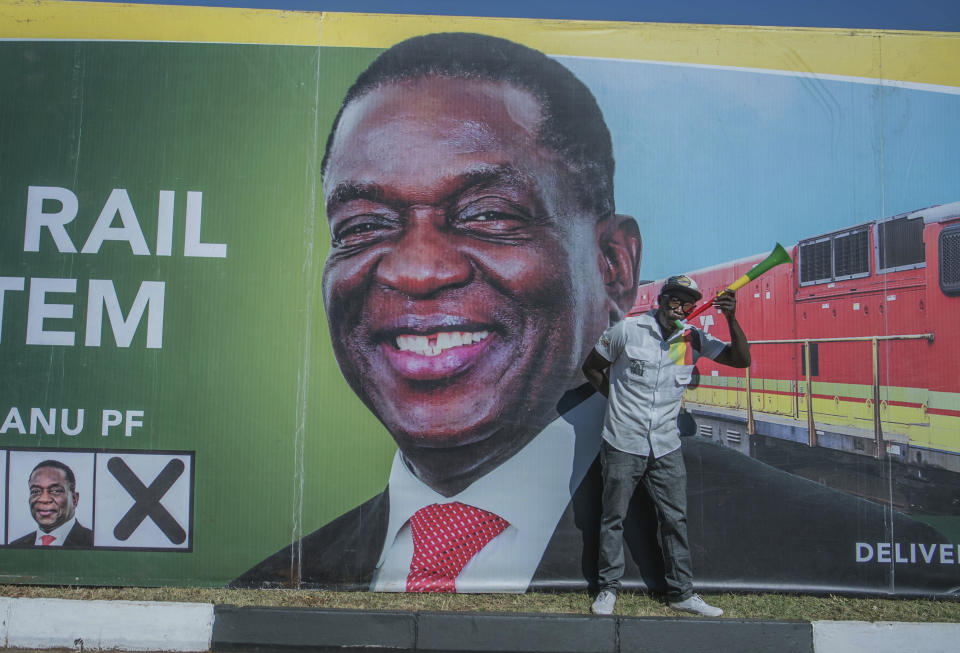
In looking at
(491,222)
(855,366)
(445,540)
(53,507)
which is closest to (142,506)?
(53,507)

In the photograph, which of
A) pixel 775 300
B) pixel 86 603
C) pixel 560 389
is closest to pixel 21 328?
pixel 86 603

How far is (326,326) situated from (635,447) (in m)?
1.94

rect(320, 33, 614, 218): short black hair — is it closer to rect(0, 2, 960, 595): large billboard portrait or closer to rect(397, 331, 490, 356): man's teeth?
rect(0, 2, 960, 595): large billboard portrait

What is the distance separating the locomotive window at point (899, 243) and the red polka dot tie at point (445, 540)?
2742 mm

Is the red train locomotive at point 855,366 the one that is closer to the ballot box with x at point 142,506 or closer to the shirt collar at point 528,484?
the shirt collar at point 528,484

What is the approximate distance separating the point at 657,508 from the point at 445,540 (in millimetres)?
1255

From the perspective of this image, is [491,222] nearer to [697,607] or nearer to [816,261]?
[816,261]

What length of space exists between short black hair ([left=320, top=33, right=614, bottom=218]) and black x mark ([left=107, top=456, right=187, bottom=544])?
2066 mm

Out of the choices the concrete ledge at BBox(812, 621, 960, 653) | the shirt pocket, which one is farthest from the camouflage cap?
the concrete ledge at BBox(812, 621, 960, 653)

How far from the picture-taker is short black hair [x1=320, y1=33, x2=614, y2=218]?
14.2 ft

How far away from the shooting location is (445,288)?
4230 millimetres

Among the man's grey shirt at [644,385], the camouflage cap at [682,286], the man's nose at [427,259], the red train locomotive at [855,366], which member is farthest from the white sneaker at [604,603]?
the man's nose at [427,259]

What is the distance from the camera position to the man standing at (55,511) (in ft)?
13.9

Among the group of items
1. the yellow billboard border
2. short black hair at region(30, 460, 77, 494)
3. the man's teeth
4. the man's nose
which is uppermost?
the yellow billboard border
